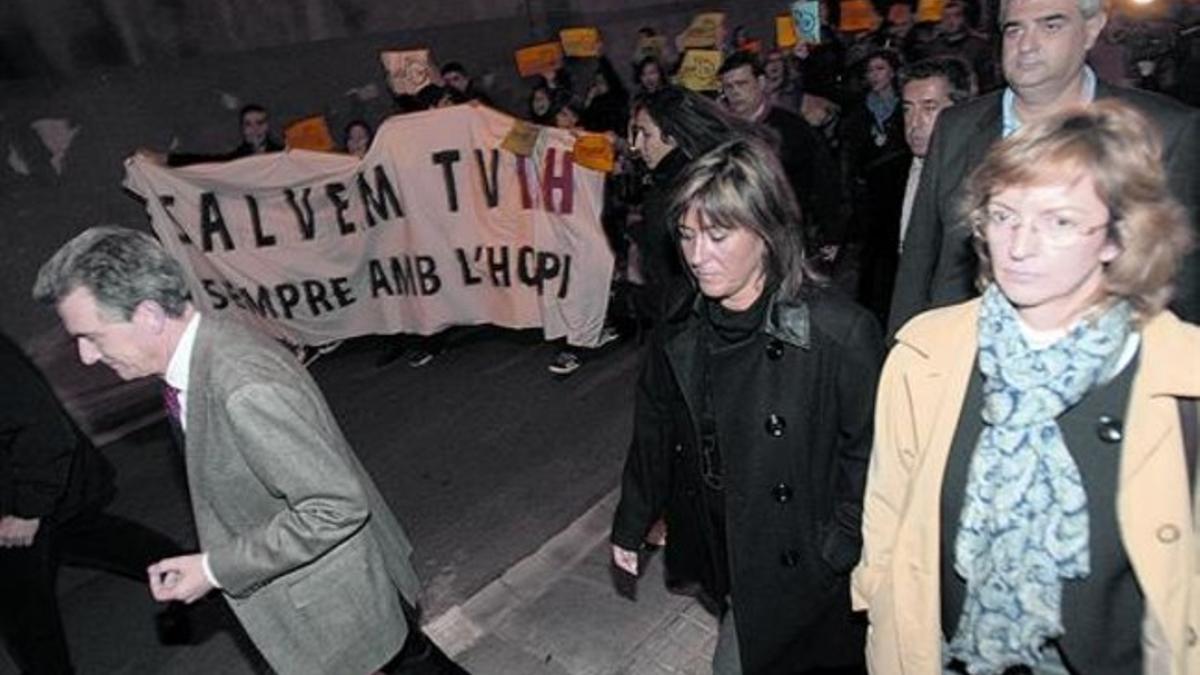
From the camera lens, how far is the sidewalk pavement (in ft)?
11.2

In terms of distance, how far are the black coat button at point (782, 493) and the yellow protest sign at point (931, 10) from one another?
8.05 m

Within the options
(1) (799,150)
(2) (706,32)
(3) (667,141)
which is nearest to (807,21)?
(2) (706,32)

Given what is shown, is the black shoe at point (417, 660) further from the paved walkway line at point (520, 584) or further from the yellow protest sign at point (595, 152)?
the yellow protest sign at point (595, 152)

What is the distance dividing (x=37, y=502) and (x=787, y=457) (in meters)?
2.89

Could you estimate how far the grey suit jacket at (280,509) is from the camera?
2.18 m

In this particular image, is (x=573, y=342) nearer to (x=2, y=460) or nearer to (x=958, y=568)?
(x=2, y=460)

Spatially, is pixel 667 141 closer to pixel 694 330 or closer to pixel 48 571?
pixel 694 330

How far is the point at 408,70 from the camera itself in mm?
8453

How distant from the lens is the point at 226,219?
673 cm

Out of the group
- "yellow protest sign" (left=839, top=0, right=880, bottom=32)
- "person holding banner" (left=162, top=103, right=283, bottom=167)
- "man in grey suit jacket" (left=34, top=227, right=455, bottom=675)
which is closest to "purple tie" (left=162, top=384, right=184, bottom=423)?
"man in grey suit jacket" (left=34, top=227, right=455, bottom=675)

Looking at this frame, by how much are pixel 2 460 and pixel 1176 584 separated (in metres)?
3.72

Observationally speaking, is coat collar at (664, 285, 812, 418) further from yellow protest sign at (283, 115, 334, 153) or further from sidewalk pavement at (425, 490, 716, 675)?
yellow protest sign at (283, 115, 334, 153)

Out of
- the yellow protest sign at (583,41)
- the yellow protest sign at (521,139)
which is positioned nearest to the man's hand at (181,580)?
the yellow protest sign at (521,139)

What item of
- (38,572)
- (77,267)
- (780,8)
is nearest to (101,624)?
(38,572)
